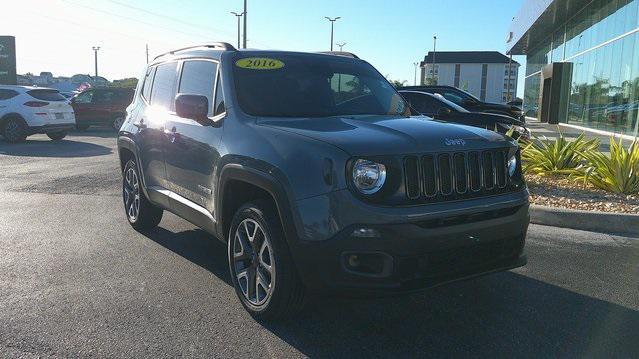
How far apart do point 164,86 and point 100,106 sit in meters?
17.6

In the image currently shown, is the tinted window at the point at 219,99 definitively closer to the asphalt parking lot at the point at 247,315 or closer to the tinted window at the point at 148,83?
the asphalt parking lot at the point at 247,315

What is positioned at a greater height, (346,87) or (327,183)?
(346,87)

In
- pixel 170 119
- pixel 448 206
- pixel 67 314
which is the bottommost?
pixel 67 314

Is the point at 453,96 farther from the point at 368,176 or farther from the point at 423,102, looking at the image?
the point at 368,176

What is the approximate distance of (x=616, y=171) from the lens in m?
7.77

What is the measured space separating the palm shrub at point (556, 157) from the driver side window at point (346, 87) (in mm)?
5282

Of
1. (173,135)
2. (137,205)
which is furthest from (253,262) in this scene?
(137,205)

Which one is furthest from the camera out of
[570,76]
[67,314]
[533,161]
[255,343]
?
[570,76]

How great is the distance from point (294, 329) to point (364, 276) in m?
0.78

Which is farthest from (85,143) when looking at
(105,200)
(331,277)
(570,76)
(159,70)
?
(570,76)

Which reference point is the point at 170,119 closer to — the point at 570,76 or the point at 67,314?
the point at 67,314

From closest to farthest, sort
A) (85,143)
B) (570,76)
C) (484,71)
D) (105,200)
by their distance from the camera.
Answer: (105,200)
(85,143)
(570,76)
(484,71)

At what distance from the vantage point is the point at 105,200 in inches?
317

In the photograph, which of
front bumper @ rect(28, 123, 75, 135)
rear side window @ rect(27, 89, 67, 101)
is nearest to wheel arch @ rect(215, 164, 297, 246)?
front bumper @ rect(28, 123, 75, 135)
